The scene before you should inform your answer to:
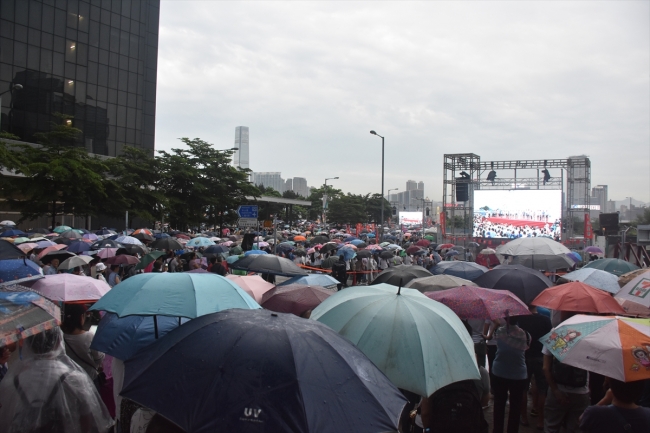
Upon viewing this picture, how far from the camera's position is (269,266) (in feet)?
36.4

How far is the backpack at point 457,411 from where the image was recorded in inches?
196

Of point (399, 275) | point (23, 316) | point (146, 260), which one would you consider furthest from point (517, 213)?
point (23, 316)

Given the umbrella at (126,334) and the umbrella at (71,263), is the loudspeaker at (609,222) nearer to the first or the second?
the umbrella at (71,263)

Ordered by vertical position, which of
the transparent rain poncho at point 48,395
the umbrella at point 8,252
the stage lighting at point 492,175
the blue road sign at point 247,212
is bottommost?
the transparent rain poncho at point 48,395

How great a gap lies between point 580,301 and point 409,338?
342 centimetres

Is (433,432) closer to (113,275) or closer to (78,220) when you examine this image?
(113,275)

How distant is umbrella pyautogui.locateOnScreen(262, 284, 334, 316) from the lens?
7.34 metres

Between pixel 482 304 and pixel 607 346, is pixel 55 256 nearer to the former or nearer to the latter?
pixel 482 304

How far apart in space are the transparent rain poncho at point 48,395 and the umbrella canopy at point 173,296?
826 mm

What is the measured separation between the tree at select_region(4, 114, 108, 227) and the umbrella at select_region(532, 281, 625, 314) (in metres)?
25.9

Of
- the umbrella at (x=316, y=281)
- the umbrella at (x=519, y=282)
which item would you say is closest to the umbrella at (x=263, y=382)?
the umbrella at (x=519, y=282)

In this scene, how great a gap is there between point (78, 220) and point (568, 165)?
39874 mm

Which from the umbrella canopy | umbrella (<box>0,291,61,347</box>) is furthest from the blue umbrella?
umbrella (<box>0,291,61,347</box>)

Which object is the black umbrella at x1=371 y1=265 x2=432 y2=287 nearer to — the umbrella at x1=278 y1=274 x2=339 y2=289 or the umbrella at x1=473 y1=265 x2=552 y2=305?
the umbrella at x1=278 y1=274 x2=339 y2=289
